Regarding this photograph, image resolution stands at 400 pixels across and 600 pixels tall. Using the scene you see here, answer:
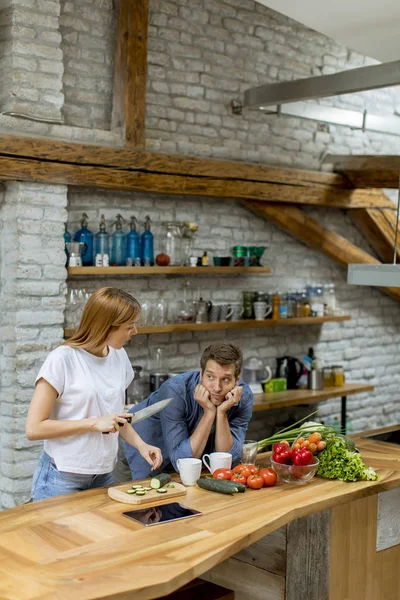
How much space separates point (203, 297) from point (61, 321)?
1.72 meters

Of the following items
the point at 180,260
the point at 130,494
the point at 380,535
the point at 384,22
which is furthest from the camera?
the point at 180,260

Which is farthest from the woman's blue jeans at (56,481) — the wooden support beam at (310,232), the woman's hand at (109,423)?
the wooden support beam at (310,232)

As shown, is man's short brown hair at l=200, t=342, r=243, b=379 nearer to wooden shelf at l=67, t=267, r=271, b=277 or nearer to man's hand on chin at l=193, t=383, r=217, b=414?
man's hand on chin at l=193, t=383, r=217, b=414

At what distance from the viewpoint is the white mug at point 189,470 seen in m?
3.79

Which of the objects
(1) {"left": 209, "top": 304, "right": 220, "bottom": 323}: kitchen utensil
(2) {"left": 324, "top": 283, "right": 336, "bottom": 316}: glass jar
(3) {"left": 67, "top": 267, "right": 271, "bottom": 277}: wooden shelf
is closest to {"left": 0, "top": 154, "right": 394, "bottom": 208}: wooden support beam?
(3) {"left": 67, "top": 267, "right": 271, "bottom": 277}: wooden shelf

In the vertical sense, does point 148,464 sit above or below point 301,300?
below

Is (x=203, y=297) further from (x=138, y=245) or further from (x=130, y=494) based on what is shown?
(x=130, y=494)

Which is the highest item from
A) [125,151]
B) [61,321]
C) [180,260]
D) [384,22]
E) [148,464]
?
[384,22]

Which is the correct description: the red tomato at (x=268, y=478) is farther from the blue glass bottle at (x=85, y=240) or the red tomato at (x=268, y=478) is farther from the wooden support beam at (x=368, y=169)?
the wooden support beam at (x=368, y=169)

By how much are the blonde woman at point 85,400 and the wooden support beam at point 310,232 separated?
3.76m

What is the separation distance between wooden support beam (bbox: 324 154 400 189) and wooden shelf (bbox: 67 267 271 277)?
153 centimetres

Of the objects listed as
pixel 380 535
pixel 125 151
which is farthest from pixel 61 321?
pixel 380 535

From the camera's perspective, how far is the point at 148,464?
422 centimetres

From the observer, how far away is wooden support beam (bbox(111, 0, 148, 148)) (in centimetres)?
626
